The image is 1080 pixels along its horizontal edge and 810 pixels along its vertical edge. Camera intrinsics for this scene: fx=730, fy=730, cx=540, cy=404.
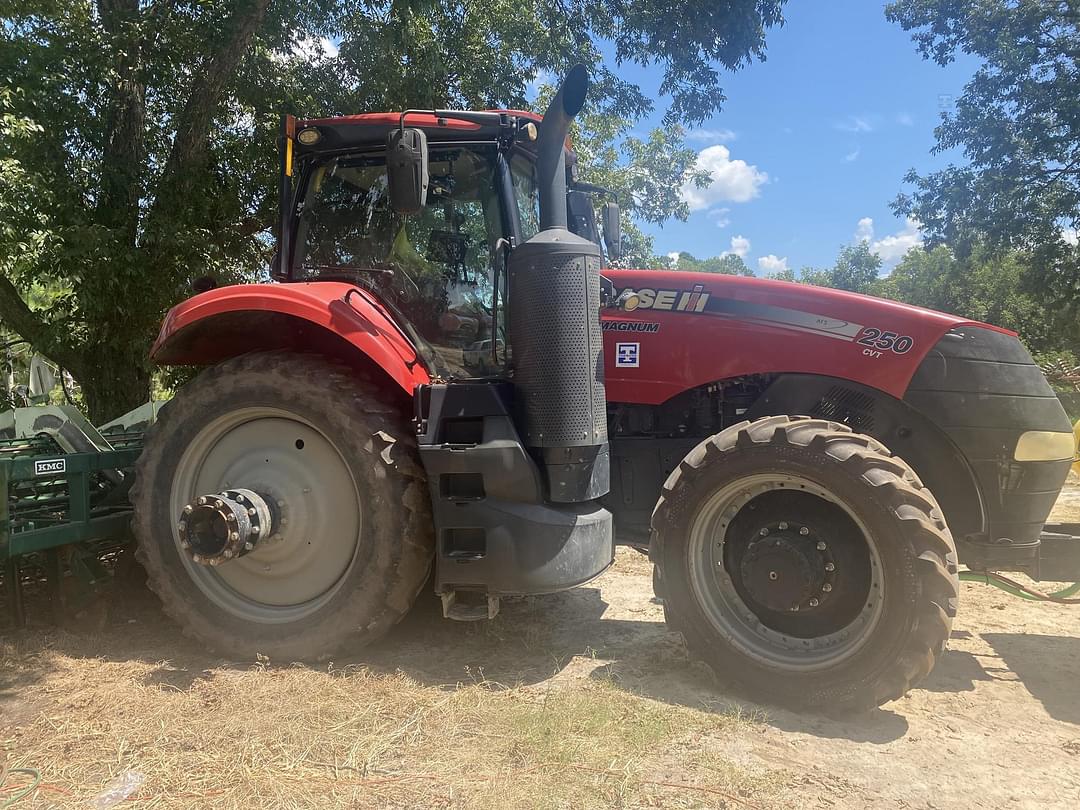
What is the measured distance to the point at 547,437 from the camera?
10.2ft

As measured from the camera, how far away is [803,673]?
284cm

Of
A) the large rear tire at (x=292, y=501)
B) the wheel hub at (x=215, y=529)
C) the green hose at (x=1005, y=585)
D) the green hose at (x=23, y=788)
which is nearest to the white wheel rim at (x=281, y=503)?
the large rear tire at (x=292, y=501)

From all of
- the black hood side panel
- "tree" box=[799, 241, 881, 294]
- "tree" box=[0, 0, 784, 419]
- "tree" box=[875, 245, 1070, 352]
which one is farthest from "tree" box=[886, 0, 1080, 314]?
"tree" box=[799, 241, 881, 294]

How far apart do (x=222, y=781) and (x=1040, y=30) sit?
18.5m

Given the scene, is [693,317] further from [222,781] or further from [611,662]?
[222,781]

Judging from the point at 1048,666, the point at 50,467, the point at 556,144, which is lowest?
the point at 1048,666

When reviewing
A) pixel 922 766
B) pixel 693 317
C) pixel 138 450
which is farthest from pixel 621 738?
pixel 138 450

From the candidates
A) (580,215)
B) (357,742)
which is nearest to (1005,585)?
(580,215)

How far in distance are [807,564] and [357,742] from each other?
181 cm

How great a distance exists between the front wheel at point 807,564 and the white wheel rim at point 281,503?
1473mm

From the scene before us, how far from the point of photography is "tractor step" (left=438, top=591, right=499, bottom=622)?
3131 mm

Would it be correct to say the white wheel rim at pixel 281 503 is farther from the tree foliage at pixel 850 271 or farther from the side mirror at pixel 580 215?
the tree foliage at pixel 850 271

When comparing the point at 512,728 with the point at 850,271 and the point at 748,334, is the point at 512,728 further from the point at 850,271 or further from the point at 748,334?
the point at 850,271

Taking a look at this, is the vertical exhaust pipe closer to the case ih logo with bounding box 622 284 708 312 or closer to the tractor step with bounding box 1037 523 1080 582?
the case ih logo with bounding box 622 284 708 312
